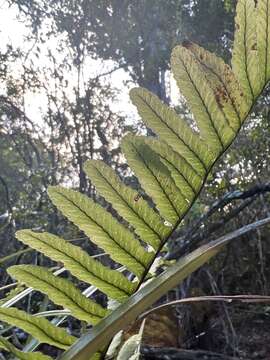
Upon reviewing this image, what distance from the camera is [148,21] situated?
8.72m

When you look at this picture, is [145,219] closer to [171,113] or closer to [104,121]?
[171,113]

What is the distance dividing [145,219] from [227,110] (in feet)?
0.36

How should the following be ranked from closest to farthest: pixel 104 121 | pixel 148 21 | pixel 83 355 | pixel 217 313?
pixel 83 355 < pixel 217 313 < pixel 104 121 < pixel 148 21

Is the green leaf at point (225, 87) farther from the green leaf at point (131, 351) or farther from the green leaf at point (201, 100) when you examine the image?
the green leaf at point (131, 351)

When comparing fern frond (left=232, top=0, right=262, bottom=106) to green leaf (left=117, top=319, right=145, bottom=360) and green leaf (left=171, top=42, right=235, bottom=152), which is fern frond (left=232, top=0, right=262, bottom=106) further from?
green leaf (left=117, top=319, right=145, bottom=360)

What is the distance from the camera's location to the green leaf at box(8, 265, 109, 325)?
0.42 meters

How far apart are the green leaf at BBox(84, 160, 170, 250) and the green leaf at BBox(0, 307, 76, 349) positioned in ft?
0.34

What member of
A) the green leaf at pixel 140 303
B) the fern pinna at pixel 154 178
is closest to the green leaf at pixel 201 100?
the fern pinna at pixel 154 178

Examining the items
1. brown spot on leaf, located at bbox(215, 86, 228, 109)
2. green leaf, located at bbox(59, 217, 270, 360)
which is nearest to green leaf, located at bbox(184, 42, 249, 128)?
brown spot on leaf, located at bbox(215, 86, 228, 109)

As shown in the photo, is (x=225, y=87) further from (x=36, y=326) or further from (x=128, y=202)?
(x=36, y=326)

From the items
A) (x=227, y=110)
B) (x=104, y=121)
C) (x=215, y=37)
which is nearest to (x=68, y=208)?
(x=227, y=110)

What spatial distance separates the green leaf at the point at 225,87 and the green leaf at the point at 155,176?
7 cm

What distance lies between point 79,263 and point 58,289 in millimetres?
27

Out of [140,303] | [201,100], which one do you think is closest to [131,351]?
[140,303]
